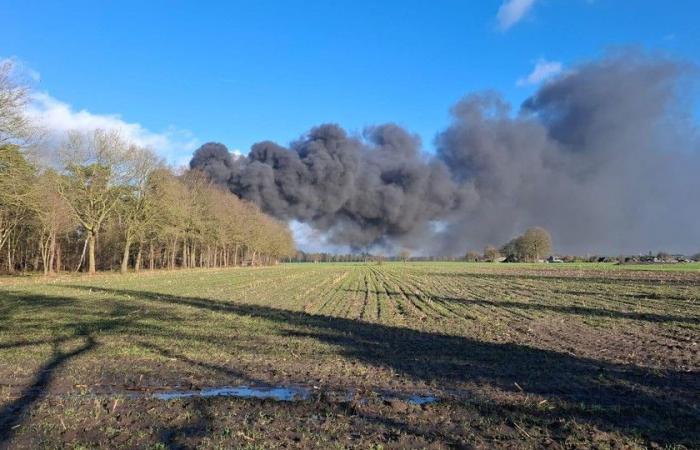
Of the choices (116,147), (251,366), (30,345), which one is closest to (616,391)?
(251,366)

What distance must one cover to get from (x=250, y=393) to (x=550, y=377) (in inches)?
201

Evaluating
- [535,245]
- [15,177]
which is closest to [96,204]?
[15,177]

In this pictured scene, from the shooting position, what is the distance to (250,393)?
761 cm

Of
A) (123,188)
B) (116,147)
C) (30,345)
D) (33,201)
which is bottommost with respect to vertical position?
(30,345)

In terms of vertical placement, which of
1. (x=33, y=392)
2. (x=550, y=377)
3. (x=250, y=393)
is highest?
(x=550, y=377)

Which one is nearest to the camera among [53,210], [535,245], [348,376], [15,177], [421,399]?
[421,399]

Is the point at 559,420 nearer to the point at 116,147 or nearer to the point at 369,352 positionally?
the point at 369,352

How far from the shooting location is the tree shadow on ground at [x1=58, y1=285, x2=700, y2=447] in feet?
21.2

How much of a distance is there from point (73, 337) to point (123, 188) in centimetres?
4171

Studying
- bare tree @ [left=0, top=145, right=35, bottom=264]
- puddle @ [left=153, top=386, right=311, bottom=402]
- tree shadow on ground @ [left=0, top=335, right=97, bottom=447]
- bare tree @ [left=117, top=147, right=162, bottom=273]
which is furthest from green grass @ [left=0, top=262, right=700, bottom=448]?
bare tree @ [left=117, top=147, right=162, bottom=273]

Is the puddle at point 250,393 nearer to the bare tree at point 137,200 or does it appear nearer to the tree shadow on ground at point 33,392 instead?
the tree shadow on ground at point 33,392

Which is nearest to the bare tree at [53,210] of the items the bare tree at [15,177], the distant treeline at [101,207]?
the distant treeline at [101,207]

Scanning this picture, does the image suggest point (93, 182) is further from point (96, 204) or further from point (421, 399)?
point (421, 399)

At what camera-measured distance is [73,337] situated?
41.2 feet
